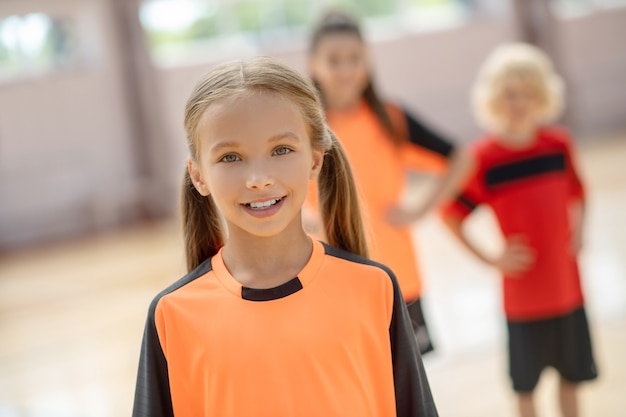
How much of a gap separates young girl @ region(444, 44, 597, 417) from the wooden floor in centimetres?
61

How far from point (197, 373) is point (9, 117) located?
907cm

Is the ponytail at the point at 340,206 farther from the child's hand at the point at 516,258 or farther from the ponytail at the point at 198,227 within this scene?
the child's hand at the point at 516,258

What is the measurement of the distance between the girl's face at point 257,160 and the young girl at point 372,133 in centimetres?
125

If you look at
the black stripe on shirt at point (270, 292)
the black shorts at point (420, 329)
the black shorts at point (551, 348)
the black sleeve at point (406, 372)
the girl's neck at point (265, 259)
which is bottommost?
the black shorts at point (551, 348)

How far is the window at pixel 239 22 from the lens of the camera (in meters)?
10.5

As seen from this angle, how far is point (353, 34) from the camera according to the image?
8.66 ft

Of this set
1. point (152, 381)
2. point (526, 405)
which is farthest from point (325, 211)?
point (526, 405)

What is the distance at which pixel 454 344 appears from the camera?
14.0 feet

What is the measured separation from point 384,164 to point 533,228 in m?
0.52

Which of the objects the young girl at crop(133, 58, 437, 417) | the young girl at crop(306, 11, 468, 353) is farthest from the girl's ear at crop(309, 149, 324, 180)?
the young girl at crop(306, 11, 468, 353)

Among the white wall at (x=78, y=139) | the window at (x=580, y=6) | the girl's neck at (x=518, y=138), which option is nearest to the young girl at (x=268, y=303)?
the girl's neck at (x=518, y=138)

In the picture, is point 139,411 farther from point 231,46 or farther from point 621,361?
point 231,46

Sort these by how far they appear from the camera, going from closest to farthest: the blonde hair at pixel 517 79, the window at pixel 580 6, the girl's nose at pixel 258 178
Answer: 1. the girl's nose at pixel 258 178
2. the blonde hair at pixel 517 79
3. the window at pixel 580 6

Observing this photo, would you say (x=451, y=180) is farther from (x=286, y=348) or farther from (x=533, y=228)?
(x=286, y=348)
